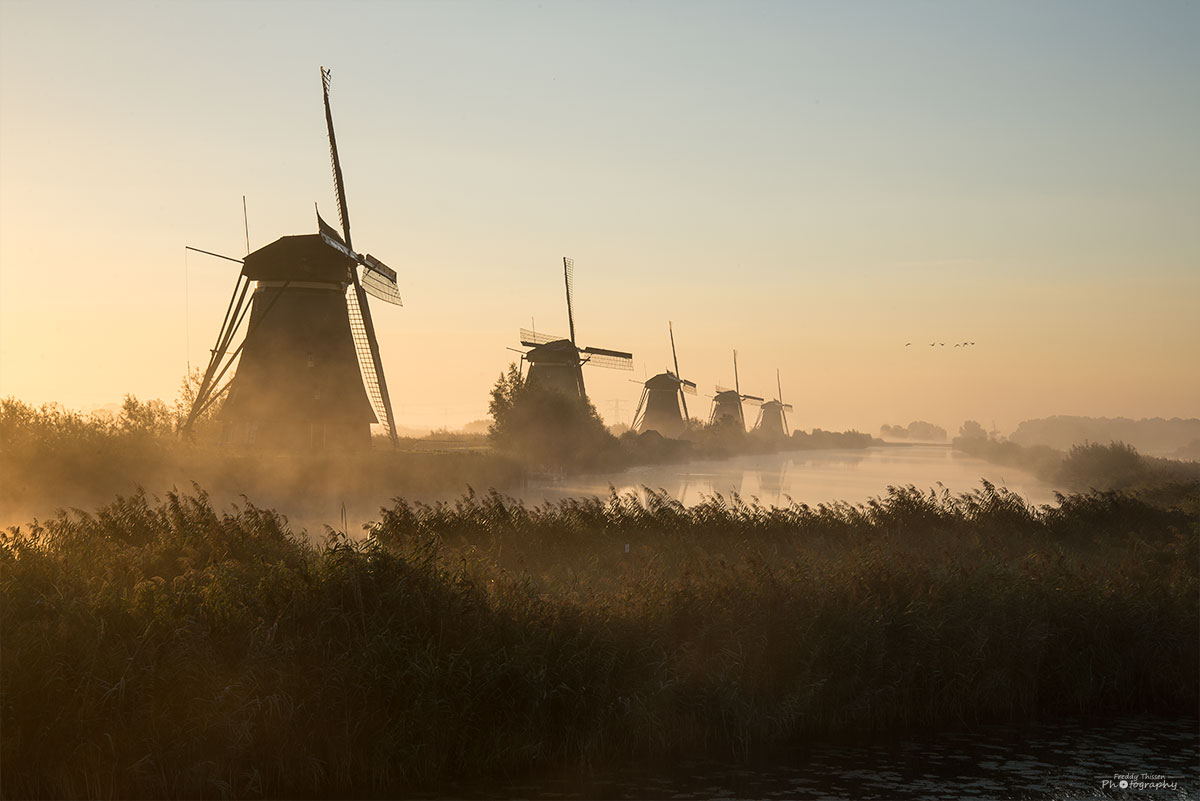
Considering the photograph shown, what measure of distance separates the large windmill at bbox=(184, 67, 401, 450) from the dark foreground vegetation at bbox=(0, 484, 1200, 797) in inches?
666

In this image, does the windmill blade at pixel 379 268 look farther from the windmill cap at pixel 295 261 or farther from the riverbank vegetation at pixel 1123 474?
the riverbank vegetation at pixel 1123 474

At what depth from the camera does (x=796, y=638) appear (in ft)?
50.3

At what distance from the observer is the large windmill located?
34969 millimetres

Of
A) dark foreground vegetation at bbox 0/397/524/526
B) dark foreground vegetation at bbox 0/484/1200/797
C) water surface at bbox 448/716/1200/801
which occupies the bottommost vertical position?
water surface at bbox 448/716/1200/801

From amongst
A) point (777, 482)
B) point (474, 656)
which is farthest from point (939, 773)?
point (777, 482)

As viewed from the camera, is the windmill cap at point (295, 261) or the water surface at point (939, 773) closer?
the water surface at point (939, 773)

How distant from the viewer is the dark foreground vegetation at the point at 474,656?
11.4 m

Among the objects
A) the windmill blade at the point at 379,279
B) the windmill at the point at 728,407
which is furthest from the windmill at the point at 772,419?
the windmill blade at the point at 379,279

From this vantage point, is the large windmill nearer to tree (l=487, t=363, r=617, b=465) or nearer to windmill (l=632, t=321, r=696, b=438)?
tree (l=487, t=363, r=617, b=465)

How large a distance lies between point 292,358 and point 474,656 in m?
24.8

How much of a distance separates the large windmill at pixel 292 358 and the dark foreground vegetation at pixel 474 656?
55.5ft

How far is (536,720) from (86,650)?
558 cm

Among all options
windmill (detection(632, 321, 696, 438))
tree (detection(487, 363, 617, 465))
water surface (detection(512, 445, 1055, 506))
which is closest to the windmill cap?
water surface (detection(512, 445, 1055, 506))

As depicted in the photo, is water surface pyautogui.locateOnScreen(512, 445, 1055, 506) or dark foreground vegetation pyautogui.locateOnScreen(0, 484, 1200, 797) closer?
dark foreground vegetation pyautogui.locateOnScreen(0, 484, 1200, 797)
